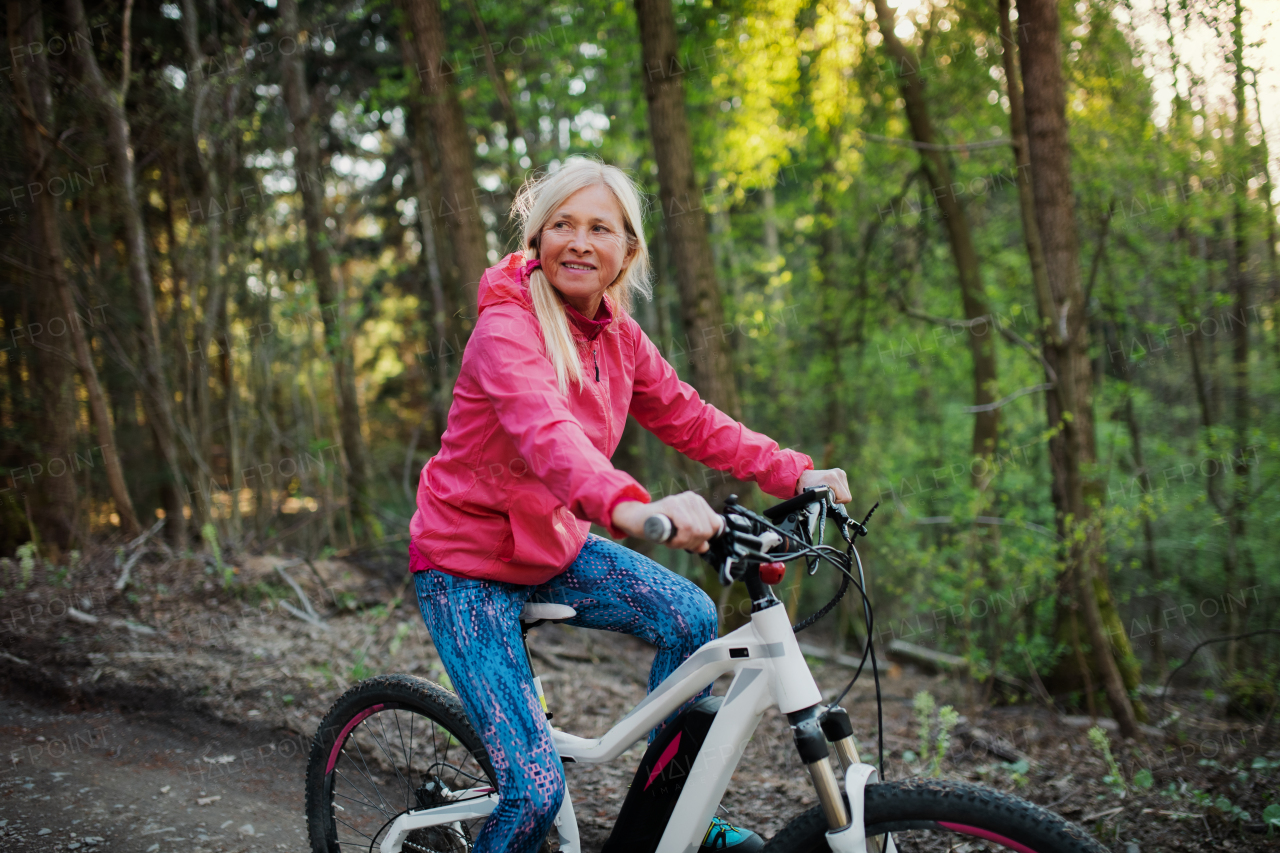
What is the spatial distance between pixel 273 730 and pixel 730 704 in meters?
3.46

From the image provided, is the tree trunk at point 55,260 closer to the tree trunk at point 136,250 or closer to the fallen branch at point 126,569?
the tree trunk at point 136,250

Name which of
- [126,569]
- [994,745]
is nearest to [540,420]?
[994,745]

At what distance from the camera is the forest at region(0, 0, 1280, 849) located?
19.7 ft

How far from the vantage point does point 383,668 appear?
5.20 metres

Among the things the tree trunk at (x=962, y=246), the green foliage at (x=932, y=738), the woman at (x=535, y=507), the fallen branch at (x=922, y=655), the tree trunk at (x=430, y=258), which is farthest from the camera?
the tree trunk at (x=962, y=246)

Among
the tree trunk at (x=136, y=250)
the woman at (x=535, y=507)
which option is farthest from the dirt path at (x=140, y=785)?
the tree trunk at (x=136, y=250)

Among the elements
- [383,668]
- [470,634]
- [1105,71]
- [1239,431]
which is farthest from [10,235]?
[1239,431]

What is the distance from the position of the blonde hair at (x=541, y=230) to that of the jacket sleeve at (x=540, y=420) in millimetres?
63

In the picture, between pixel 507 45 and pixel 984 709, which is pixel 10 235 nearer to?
pixel 507 45

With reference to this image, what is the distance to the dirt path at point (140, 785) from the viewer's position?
321 centimetres

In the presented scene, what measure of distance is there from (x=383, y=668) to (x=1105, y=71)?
8.31 metres

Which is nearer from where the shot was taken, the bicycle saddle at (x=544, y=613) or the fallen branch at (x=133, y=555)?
the bicycle saddle at (x=544, y=613)

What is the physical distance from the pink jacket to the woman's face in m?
0.11

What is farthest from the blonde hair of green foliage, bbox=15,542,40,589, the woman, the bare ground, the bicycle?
green foliage, bbox=15,542,40,589
